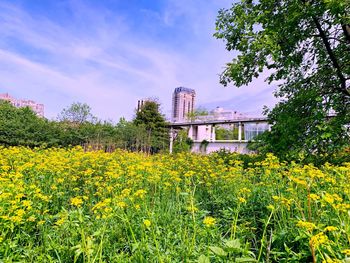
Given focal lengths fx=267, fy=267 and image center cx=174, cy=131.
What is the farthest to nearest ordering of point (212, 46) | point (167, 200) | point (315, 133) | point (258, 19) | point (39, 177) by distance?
point (212, 46)
point (258, 19)
point (315, 133)
point (39, 177)
point (167, 200)

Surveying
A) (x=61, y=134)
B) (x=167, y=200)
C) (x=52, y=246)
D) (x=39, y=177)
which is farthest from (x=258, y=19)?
(x=61, y=134)

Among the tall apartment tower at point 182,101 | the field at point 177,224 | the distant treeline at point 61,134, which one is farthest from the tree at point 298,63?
the tall apartment tower at point 182,101

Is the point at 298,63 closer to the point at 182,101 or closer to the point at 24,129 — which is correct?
the point at 24,129

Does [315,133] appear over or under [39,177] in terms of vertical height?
over

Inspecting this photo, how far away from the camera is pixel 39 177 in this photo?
115 inches

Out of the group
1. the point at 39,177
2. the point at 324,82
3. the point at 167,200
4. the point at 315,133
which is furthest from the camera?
the point at 324,82


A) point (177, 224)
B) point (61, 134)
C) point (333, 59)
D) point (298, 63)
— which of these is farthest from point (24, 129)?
point (177, 224)

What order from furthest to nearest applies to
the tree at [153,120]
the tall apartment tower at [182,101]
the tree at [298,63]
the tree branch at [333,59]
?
1. the tall apartment tower at [182,101]
2. the tree at [153,120]
3. the tree branch at [333,59]
4. the tree at [298,63]

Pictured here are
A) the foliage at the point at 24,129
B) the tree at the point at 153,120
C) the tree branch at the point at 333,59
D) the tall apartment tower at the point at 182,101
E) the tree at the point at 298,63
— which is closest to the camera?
the tree at the point at 298,63

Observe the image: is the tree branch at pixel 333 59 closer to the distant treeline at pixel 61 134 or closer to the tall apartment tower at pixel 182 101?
the distant treeline at pixel 61 134

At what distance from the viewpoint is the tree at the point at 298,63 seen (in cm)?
477

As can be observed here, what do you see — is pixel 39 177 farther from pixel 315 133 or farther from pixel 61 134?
pixel 61 134

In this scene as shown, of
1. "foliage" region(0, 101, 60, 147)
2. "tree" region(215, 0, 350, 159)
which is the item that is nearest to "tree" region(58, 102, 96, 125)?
"foliage" region(0, 101, 60, 147)

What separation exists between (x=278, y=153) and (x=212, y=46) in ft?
11.3
